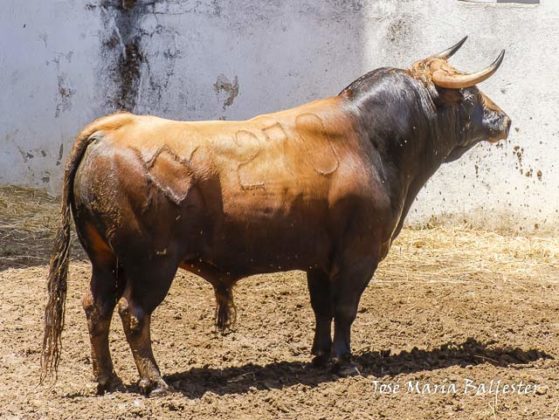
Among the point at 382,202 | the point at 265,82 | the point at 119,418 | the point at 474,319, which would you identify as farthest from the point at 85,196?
the point at 265,82

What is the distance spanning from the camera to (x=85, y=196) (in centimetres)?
562

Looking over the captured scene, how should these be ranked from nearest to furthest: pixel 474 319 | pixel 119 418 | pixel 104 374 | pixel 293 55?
pixel 119 418
pixel 104 374
pixel 474 319
pixel 293 55

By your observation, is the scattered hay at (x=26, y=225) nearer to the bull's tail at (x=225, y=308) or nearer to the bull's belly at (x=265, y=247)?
the bull's tail at (x=225, y=308)

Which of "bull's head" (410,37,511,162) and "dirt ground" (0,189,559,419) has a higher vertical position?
"bull's head" (410,37,511,162)

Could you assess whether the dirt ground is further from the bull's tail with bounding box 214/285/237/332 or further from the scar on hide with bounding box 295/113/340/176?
the scar on hide with bounding box 295/113/340/176

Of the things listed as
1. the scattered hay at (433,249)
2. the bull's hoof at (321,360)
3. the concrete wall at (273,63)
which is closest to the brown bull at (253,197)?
the bull's hoof at (321,360)

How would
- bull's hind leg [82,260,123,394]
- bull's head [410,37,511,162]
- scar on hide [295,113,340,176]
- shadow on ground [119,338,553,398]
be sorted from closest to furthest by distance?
bull's hind leg [82,260,123,394]
shadow on ground [119,338,553,398]
scar on hide [295,113,340,176]
bull's head [410,37,511,162]

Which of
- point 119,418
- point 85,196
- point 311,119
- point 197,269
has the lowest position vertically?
point 119,418

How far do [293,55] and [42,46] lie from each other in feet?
7.99

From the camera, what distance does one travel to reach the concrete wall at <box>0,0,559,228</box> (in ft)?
32.6

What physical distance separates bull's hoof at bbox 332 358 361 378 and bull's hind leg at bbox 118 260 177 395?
3.39ft

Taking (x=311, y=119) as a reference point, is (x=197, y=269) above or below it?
below

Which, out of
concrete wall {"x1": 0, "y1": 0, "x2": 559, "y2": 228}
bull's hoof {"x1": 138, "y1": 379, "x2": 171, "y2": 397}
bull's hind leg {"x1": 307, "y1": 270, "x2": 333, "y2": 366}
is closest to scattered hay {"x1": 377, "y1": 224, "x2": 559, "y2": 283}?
concrete wall {"x1": 0, "y1": 0, "x2": 559, "y2": 228}

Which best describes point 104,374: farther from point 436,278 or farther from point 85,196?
point 436,278
